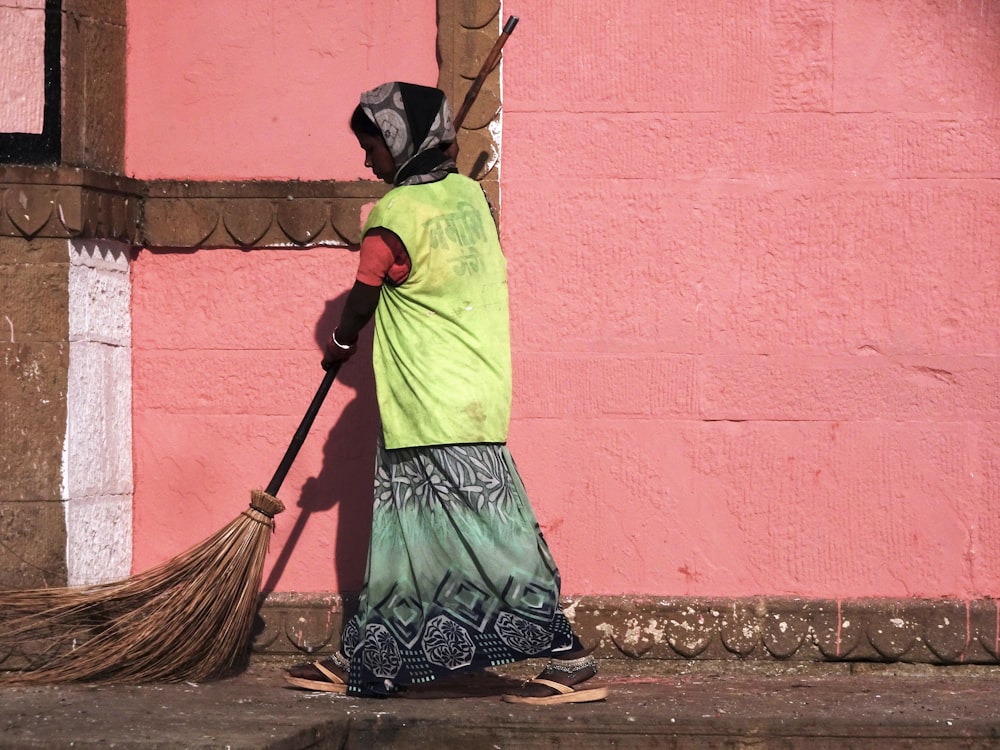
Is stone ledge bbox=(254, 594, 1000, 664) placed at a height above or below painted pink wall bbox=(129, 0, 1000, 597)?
below

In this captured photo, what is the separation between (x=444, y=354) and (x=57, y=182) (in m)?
1.56

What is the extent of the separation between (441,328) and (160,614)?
134 centimetres

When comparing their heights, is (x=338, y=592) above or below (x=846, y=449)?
below

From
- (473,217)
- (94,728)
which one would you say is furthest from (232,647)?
(473,217)

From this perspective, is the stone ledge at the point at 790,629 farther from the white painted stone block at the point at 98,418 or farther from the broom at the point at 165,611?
the white painted stone block at the point at 98,418

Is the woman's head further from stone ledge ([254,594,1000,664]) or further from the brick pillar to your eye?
stone ledge ([254,594,1000,664])

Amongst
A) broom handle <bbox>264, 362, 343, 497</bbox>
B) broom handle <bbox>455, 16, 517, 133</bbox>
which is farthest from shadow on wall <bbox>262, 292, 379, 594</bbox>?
broom handle <bbox>455, 16, 517, 133</bbox>

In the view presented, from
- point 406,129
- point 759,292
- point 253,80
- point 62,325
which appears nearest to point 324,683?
point 62,325

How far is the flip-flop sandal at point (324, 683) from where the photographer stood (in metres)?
5.26

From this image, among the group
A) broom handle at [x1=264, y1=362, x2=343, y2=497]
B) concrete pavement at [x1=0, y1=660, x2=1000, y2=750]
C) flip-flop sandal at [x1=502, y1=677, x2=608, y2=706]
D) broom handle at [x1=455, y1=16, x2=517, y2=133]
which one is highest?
broom handle at [x1=455, y1=16, x2=517, y2=133]

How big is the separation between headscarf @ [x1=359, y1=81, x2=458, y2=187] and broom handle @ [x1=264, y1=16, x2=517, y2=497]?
271 mm

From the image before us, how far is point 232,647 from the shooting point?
17.9 feet

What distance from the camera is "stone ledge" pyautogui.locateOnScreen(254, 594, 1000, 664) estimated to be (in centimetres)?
562

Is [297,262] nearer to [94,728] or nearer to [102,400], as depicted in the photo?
[102,400]
